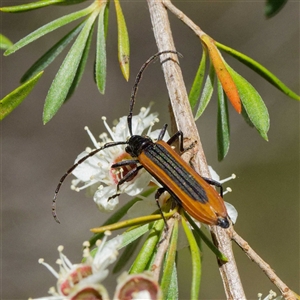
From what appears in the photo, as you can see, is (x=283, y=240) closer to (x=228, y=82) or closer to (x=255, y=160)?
(x=255, y=160)

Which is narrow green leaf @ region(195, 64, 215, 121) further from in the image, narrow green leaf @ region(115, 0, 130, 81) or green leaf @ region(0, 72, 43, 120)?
green leaf @ region(0, 72, 43, 120)

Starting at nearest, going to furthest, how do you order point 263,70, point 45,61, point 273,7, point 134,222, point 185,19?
point 134,222 → point 263,70 → point 185,19 → point 45,61 → point 273,7

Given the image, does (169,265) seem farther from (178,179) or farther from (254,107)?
(254,107)

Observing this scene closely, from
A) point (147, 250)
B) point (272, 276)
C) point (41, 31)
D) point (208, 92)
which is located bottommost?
point (272, 276)

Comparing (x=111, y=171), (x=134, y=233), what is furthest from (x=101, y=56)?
(x=134, y=233)

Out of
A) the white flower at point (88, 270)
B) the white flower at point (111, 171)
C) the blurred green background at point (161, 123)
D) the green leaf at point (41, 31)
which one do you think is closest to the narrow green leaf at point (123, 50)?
the green leaf at point (41, 31)

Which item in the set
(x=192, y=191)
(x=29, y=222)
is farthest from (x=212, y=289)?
(x=192, y=191)

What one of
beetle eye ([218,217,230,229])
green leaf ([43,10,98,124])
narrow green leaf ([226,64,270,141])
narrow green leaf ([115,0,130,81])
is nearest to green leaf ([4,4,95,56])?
green leaf ([43,10,98,124])
